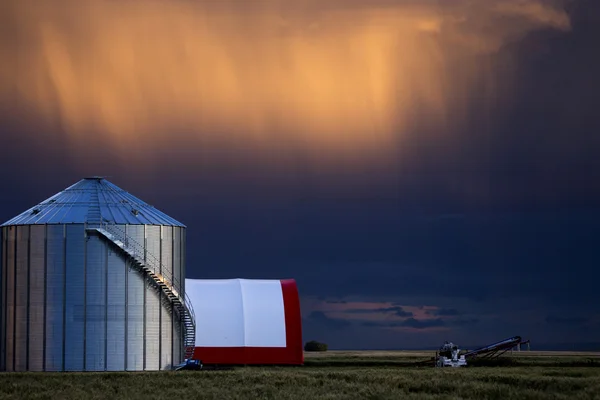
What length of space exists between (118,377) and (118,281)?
9572 millimetres

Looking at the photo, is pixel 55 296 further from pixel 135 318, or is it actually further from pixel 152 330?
pixel 152 330

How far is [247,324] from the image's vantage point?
88.8m

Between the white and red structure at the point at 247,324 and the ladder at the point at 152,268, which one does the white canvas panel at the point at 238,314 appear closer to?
the white and red structure at the point at 247,324

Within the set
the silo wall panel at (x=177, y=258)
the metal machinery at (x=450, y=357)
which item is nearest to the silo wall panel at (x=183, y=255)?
the silo wall panel at (x=177, y=258)

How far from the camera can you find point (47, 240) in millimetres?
76438

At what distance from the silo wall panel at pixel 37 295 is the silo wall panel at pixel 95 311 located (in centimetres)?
311

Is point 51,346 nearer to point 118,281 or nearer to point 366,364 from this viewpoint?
point 118,281

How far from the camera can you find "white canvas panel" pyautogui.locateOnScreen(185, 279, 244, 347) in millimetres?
87812

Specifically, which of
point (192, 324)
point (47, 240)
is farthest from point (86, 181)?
point (192, 324)

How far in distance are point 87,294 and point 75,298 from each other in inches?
33.8

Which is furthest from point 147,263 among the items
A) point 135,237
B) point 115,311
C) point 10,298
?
point 10,298

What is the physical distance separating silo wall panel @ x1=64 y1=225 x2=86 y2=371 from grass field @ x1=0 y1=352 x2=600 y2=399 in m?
4.57

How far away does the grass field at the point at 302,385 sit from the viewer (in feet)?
192

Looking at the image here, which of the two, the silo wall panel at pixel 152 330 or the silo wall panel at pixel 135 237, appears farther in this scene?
the silo wall panel at pixel 135 237
